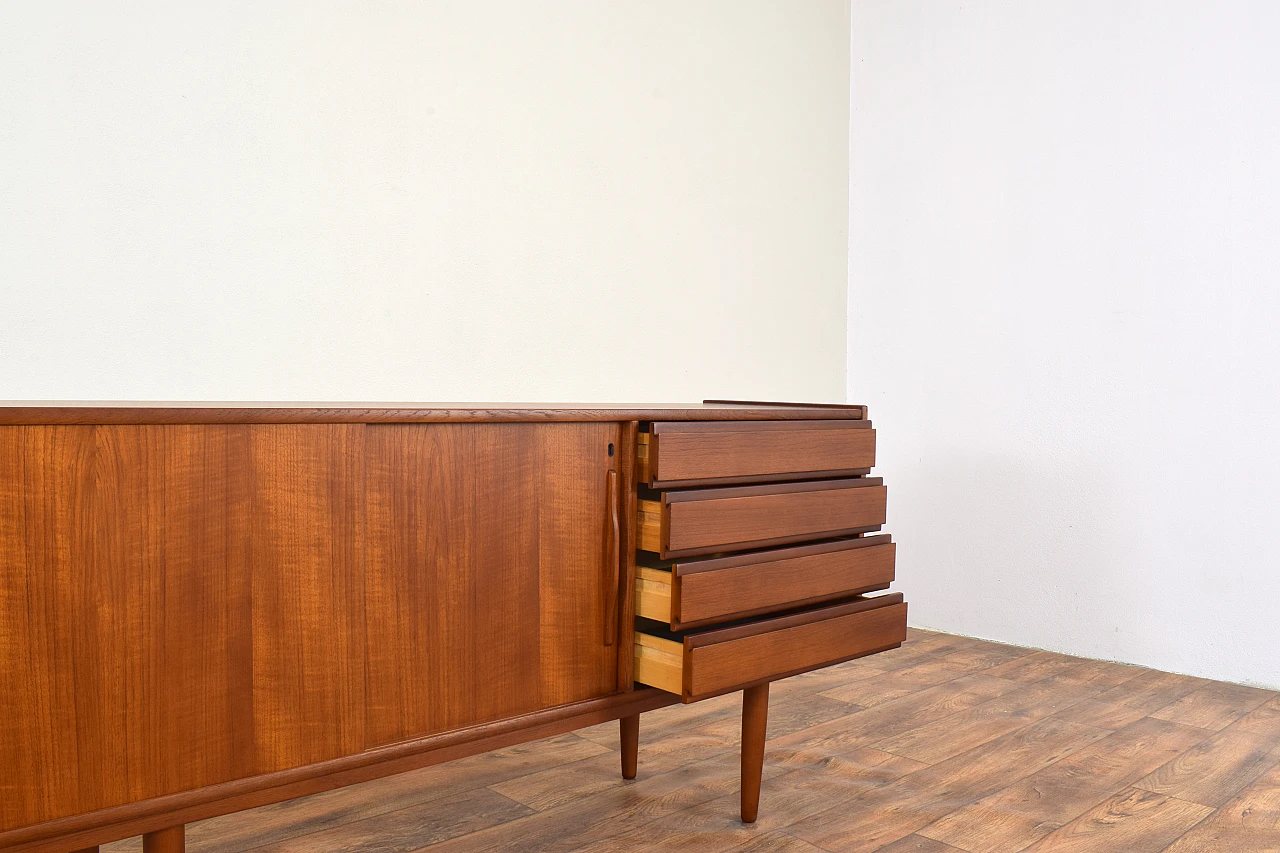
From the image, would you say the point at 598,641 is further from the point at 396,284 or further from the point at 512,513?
the point at 396,284

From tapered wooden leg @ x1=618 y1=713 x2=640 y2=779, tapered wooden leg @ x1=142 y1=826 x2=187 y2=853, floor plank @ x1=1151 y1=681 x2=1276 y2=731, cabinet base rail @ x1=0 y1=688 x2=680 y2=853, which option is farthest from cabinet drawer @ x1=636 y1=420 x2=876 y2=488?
floor plank @ x1=1151 y1=681 x2=1276 y2=731

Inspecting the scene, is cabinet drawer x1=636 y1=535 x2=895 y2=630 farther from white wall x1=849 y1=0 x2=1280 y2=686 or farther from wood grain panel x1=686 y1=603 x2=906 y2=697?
white wall x1=849 y1=0 x2=1280 y2=686

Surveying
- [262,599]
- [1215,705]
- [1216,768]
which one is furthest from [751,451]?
[1215,705]

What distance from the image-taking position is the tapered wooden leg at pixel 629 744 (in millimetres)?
1740

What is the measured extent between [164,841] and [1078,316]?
8.15 ft

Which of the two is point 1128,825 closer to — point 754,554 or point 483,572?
point 754,554

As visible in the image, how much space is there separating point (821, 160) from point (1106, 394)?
1.10 m

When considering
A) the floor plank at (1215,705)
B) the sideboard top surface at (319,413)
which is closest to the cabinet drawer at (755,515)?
the sideboard top surface at (319,413)

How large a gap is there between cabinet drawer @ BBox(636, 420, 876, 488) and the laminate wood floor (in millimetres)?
567

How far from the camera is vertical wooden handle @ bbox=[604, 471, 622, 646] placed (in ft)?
4.37

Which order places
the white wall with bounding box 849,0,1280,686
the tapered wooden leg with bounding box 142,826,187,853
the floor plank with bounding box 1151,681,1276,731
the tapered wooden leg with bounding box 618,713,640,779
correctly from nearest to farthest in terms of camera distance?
1. the tapered wooden leg with bounding box 142,826,187,853
2. the tapered wooden leg with bounding box 618,713,640,779
3. the floor plank with bounding box 1151,681,1276,731
4. the white wall with bounding box 849,0,1280,686

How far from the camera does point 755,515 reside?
1.44m

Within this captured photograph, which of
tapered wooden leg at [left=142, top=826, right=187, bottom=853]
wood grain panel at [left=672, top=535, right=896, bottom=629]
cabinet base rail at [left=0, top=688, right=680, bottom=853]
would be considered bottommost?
tapered wooden leg at [left=142, top=826, right=187, bottom=853]

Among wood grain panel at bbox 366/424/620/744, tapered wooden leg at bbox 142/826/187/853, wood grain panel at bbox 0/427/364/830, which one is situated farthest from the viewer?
wood grain panel at bbox 366/424/620/744
